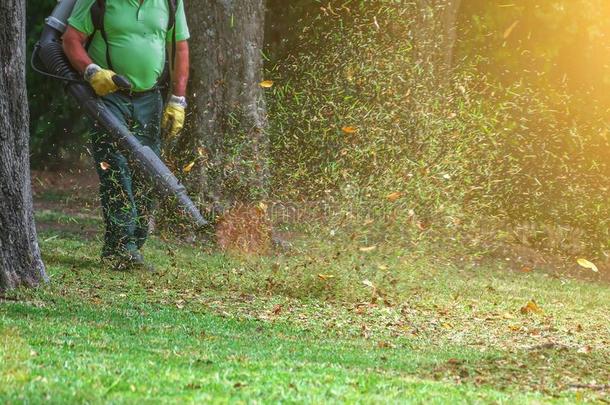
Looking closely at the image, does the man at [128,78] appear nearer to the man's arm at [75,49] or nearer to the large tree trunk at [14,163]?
the man's arm at [75,49]

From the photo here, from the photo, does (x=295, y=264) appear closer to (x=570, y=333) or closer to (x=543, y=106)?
(x=570, y=333)

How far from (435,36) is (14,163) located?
229 inches

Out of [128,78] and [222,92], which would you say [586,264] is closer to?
[222,92]

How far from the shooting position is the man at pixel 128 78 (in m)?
9.75

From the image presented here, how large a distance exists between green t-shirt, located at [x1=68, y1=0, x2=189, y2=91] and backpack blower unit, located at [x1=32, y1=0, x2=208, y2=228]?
212 millimetres

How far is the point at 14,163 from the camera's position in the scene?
811 centimetres

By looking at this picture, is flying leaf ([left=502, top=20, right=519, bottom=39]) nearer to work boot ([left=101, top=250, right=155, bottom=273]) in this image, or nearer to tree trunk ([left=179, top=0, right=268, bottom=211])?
tree trunk ([left=179, top=0, right=268, bottom=211])

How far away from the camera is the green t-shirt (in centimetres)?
984

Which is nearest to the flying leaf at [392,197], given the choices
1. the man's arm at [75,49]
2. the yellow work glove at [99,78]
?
the yellow work glove at [99,78]

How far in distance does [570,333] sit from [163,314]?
286 centimetres

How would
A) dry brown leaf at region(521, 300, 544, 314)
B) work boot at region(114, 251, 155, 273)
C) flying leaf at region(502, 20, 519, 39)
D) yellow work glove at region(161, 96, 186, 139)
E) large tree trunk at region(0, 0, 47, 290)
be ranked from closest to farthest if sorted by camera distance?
large tree trunk at region(0, 0, 47, 290) → dry brown leaf at region(521, 300, 544, 314) → work boot at region(114, 251, 155, 273) → yellow work glove at region(161, 96, 186, 139) → flying leaf at region(502, 20, 519, 39)

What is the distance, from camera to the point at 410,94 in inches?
418

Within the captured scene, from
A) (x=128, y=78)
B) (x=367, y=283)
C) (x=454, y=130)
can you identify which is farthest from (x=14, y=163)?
(x=454, y=130)

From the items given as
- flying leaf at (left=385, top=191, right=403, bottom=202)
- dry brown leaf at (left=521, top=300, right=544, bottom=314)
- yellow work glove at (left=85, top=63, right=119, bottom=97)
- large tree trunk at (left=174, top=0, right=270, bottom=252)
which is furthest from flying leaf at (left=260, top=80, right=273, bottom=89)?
dry brown leaf at (left=521, top=300, right=544, bottom=314)
